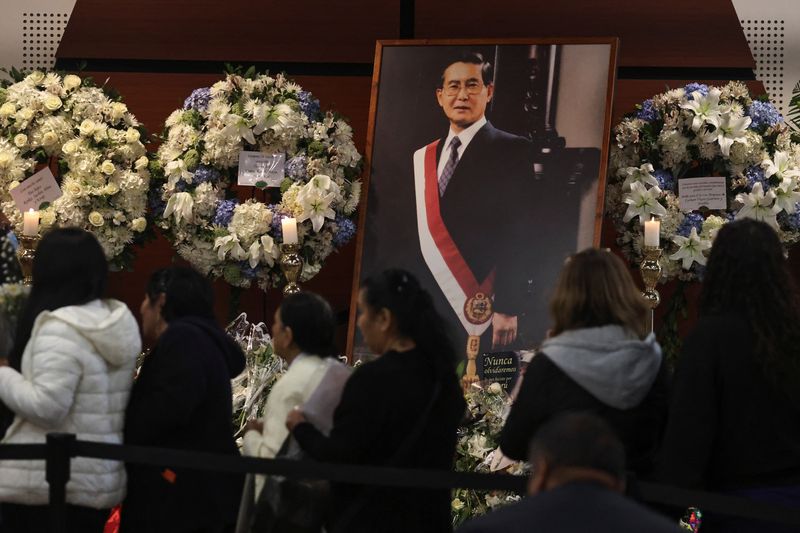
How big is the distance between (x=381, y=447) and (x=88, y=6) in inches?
160

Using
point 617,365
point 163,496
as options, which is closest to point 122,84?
point 163,496

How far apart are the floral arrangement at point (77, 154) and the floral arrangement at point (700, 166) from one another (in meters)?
2.03

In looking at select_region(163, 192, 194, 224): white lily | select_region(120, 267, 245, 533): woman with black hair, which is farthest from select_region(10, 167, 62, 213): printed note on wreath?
select_region(120, 267, 245, 533): woman with black hair

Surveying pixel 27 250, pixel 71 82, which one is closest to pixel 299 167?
pixel 71 82

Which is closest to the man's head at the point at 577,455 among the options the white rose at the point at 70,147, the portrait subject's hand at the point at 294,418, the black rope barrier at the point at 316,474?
the black rope barrier at the point at 316,474

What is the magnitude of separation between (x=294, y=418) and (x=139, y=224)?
265cm

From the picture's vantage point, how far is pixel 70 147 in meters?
5.45

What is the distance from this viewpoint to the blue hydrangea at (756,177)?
5516 mm

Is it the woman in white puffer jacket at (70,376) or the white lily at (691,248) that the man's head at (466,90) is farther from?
the woman in white puffer jacket at (70,376)

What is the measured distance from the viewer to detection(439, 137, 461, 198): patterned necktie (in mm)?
5742

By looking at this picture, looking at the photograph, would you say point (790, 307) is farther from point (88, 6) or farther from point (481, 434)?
point (88, 6)

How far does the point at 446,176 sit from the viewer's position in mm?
5750

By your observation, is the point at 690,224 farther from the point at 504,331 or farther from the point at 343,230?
the point at 343,230

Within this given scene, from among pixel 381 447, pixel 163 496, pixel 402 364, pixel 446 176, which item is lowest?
pixel 163 496
